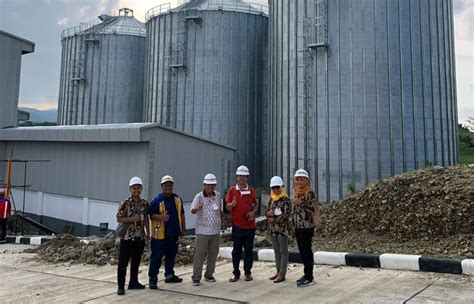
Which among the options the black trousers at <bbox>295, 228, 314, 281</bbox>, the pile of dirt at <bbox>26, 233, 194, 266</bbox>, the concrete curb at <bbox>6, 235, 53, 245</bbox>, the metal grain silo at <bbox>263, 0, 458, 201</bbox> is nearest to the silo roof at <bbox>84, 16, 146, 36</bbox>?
the metal grain silo at <bbox>263, 0, 458, 201</bbox>

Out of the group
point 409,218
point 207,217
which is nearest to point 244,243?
point 207,217

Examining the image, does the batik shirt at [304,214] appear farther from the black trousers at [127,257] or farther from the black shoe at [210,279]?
the black trousers at [127,257]

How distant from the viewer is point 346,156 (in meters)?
18.2

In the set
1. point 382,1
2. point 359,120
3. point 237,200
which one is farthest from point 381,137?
point 237,200

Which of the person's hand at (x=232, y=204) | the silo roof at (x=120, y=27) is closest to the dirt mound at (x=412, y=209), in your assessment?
the person's hand at (x=232, y=204)

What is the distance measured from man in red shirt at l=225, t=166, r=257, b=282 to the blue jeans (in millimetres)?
1002

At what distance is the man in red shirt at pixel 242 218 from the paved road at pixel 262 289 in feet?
1.06

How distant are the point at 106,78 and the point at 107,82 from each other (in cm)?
31

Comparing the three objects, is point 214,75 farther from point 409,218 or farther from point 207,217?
point 207,217

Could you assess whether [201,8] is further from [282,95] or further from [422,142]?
[422,142]

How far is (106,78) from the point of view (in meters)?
31.2

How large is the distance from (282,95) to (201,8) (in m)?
8.55

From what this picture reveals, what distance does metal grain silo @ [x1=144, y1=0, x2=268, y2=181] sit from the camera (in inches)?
942

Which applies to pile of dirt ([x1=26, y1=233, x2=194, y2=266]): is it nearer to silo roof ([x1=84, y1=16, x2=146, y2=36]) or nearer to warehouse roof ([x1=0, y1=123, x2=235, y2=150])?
warehouse roof ([x1=0, y1=123, x2=235, y2=150])
